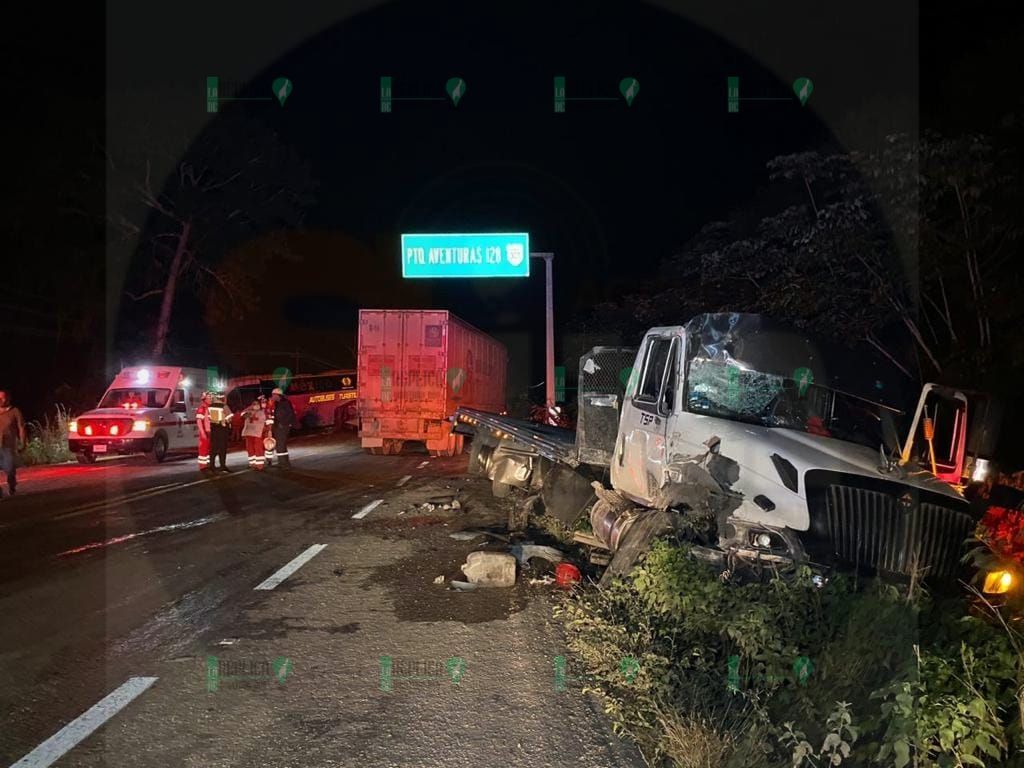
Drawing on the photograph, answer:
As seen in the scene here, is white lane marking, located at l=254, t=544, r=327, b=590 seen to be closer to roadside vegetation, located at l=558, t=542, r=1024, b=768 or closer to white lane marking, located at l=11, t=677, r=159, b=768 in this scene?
white lane marking, located at l=11, t=677, r=159, b=768

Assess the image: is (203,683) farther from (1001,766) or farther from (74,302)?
(74,302)

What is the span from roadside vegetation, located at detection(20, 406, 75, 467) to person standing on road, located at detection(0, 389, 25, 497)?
19.4 feet

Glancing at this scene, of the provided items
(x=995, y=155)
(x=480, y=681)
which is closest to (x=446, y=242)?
(x=995, y=155)

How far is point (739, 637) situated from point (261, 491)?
10.8 m

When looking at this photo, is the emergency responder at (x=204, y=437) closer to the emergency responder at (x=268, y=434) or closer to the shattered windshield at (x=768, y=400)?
the emergency responder at (x=268, y=434)

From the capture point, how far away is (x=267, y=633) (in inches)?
245

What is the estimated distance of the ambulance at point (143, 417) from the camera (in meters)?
19.0

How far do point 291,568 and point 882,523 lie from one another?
17.7ft

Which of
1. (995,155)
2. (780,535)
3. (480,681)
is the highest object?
(995,155)

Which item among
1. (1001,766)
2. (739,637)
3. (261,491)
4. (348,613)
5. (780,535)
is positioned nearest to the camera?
(1001,766)

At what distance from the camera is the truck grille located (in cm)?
589

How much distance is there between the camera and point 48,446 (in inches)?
787

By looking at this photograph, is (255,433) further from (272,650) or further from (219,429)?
(272,650)

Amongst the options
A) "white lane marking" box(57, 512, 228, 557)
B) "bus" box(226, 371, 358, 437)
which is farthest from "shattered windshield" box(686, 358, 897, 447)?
"bus" box(226, 371, 358, 437)
